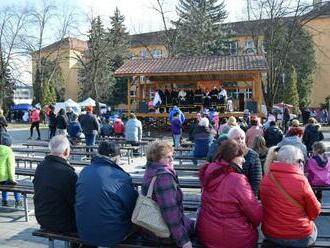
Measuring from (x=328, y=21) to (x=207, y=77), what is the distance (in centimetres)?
3285

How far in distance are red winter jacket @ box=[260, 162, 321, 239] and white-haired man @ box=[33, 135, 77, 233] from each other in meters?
2.01

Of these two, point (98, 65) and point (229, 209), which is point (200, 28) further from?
point (229, 209)

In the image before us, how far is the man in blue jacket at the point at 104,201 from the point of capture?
436 centimetres

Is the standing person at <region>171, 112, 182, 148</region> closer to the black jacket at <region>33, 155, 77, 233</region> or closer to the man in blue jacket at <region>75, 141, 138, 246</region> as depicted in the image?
the black jacket at <region>33, 155, 77, 233</region>

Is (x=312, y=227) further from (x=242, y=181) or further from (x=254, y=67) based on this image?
(x=254, y=67)

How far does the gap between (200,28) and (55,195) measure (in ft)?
148

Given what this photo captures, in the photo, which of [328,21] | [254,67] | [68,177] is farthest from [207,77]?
[328,21]

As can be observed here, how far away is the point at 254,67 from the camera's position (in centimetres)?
2581

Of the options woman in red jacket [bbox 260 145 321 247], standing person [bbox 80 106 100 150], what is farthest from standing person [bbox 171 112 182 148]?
woman in red jacket [bbox 260 145 321 247]

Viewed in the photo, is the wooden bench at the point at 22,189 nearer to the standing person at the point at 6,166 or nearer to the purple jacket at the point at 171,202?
the standing person at the point at 6,166

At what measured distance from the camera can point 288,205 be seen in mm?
4230

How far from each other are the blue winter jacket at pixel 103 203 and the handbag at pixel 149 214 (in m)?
0.20

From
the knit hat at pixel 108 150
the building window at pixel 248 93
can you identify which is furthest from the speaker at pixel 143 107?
the knit hat at pixel 108 150

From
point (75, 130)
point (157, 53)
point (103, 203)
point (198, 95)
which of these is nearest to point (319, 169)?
point (103, 203)
